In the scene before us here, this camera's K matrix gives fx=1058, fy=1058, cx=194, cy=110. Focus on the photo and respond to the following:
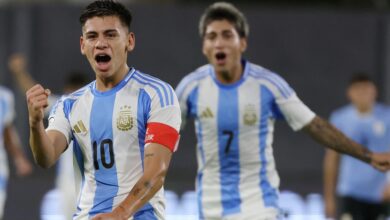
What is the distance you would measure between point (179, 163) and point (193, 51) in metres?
1.45

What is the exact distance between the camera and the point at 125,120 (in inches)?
216

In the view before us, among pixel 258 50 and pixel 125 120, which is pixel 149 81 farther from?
pixel 258 50

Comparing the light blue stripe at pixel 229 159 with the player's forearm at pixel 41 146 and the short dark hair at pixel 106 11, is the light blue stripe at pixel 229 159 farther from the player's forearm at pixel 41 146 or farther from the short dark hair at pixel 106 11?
the player's forearm at pixel 41 146

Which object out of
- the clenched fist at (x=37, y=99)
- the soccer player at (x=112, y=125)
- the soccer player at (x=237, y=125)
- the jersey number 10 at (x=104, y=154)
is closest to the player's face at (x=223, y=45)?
the soccer player at (x=237, y=125)

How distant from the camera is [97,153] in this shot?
554 cm

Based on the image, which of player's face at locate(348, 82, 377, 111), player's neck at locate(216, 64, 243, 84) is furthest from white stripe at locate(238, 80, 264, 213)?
player's face at locate(348, 82, 377, 111)

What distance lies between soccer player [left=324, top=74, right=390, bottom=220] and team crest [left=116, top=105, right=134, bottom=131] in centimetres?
524

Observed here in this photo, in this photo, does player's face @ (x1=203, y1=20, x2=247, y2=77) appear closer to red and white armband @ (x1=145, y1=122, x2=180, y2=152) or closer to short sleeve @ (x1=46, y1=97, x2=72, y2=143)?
short sleeve @ (x1=46, y1=97, x2=72, y2=143)

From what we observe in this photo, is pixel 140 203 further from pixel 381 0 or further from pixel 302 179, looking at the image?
pixel 381 0

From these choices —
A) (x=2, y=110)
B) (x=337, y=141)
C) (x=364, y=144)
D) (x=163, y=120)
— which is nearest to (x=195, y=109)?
(x=337, y=141)

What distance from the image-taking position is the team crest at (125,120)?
5.48 meters

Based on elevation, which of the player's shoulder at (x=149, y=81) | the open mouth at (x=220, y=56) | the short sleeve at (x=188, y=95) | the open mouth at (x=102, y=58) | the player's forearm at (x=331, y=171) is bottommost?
the player's forearm at (x=331, y=171)

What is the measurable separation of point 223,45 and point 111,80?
170 centimetres

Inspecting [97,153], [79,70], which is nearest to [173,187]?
[79,70]
